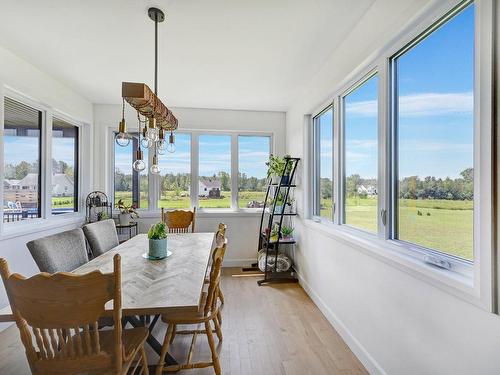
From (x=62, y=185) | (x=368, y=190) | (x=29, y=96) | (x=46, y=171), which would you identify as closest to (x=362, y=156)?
(x=368, y=190)

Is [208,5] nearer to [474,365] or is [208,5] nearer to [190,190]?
[474,365]

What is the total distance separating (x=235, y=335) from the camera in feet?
7.55

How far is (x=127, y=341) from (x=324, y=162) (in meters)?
2.52

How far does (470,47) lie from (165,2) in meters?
1.82

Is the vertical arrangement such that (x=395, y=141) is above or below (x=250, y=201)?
above

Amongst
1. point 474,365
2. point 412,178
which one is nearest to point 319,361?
point 474,365

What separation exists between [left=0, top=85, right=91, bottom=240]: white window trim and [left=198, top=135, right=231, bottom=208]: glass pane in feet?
5.52

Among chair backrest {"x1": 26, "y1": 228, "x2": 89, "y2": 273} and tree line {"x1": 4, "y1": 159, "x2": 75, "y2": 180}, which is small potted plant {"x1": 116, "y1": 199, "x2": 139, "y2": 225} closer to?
tree line {"x1": 4, "y1": 159, "x2": 75, "y2": 180}

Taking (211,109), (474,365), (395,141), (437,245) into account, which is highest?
(211,109)

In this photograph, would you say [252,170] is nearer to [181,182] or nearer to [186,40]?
[181,182]

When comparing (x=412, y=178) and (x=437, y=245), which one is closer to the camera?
(x=437, y=245)

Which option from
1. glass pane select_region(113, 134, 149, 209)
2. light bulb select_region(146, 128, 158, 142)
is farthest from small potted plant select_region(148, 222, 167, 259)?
glass pane select_region(113, 134, 149, 209)

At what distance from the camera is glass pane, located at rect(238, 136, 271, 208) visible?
4.39 meters

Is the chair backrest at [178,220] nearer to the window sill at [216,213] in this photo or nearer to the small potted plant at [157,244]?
the window sill at [216,213]
